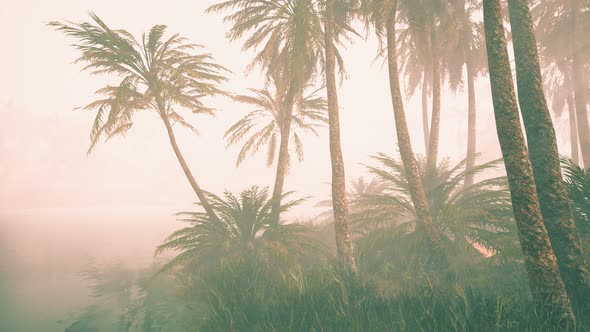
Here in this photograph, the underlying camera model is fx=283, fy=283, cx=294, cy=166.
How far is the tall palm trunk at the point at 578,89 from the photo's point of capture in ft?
40.9

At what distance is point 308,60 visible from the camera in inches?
418

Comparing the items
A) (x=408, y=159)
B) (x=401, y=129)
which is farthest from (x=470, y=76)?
(x=408, y=159)

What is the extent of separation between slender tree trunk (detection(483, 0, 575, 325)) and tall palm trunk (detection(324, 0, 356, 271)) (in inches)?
169

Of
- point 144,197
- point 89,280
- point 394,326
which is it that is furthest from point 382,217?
point 144,197

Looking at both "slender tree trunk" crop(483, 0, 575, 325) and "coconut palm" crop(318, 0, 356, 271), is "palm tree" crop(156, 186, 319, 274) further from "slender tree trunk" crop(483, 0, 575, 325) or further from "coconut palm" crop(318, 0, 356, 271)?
"slender tree trunk" crop(483, 0, 575, 325)

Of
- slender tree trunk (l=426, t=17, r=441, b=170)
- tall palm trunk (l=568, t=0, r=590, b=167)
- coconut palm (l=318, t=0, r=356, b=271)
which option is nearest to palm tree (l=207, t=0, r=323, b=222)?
coconut palm (l=318, t=0, r=356, b=271)

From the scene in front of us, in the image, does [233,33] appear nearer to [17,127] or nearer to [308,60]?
[308,60]

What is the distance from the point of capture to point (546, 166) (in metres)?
4.42

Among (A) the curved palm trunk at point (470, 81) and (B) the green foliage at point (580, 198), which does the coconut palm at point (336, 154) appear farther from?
(A) the curved palm trunk at point (470, 81)

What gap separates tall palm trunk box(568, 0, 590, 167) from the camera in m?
12.5

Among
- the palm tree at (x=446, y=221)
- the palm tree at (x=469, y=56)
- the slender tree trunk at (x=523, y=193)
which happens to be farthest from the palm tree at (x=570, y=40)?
the slender tree trunk at (x=523, y=193)

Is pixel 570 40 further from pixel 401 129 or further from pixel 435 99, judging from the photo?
pixel 401 129

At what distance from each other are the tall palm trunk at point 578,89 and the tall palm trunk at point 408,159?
1041 centimetres

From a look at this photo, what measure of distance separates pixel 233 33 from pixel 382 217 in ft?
29.3
